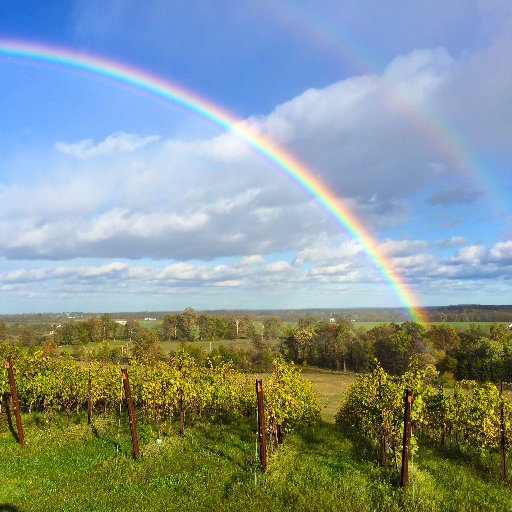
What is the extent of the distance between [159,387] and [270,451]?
6302mm

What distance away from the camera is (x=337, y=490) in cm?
1204

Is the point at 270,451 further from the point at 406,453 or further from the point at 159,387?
the point at 159,387

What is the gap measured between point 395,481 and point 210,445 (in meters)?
7.57

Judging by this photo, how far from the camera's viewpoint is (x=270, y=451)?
15.9 m

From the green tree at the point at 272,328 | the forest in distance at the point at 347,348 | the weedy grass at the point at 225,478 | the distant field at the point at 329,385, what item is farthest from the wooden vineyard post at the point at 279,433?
the green tree at the point at 272,328

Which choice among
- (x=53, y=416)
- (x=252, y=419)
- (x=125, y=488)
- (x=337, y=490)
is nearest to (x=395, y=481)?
(x=337, y=490)

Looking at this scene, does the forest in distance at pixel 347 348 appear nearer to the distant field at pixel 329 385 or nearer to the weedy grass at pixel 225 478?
the distant field at pixel 329 385

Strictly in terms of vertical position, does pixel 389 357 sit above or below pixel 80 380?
below

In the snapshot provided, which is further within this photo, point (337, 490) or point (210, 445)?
point (210, 445)

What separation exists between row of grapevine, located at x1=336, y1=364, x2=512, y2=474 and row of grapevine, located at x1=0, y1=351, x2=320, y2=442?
9.96 ft

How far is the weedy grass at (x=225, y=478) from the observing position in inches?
457

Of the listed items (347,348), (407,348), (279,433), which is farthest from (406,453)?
(347,348)

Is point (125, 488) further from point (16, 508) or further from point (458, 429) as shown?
point (458, 429)

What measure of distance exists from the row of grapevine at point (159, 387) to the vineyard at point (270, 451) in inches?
4.1
